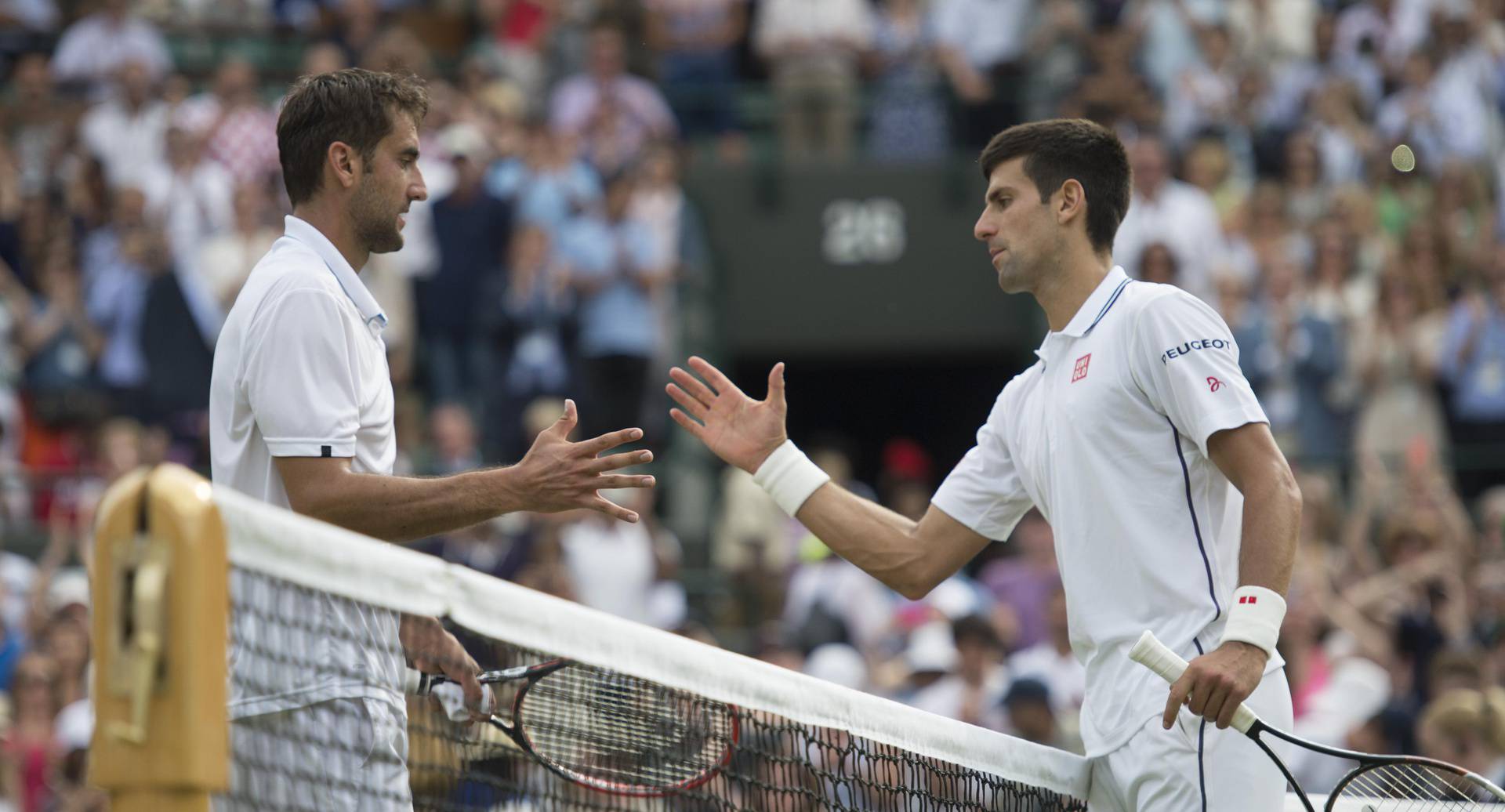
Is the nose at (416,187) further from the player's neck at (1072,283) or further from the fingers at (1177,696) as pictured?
the fingers at (1177,696)

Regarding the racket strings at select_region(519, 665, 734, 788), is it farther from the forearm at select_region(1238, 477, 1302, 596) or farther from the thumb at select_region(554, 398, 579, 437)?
the forearm at select_region(1238, 477, 1302, 596)

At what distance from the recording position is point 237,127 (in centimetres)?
1408

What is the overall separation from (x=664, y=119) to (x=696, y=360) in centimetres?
984

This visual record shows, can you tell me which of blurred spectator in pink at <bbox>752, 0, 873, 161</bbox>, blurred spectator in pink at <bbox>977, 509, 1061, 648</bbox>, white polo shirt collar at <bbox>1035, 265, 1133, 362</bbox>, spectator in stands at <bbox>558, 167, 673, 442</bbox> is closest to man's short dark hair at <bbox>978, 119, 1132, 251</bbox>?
white polo shirt collar at <bbox>1035, 265, 1133, 362</bbox>

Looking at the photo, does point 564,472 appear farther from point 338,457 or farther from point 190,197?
point 190,197

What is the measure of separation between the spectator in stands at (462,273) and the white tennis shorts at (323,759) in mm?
9230

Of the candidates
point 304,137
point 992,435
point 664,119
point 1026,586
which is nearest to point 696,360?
point 992,435

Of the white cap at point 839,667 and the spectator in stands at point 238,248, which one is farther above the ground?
the spectator in stands at point 238,248

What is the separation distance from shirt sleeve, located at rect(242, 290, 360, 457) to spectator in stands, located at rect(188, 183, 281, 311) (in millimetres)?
8773

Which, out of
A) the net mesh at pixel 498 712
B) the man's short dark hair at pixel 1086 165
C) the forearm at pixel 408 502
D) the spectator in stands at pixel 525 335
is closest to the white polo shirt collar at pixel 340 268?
the forearm at pixel 408 502

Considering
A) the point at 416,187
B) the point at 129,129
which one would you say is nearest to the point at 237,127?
the point at 129,129

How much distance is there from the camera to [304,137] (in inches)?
187

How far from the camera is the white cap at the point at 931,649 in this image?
1026 cm

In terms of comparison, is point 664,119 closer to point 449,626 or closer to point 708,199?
point 708,199
